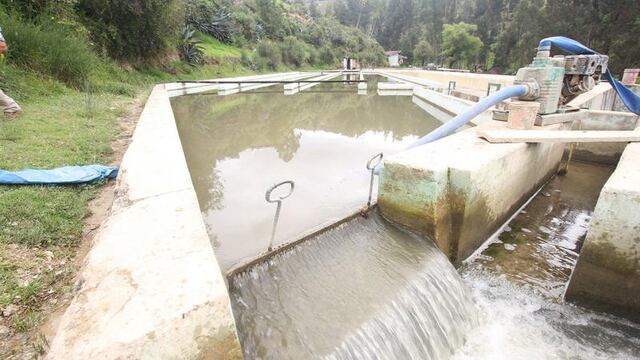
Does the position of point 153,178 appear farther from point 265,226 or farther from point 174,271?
point 174,271

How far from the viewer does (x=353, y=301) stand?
2.58 m

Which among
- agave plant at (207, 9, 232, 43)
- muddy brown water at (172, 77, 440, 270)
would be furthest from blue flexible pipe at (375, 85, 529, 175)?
agave plant at (207, 9, 232, 43)

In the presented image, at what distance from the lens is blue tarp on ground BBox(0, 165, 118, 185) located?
297 cm

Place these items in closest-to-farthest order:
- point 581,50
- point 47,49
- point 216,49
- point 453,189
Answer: point 453,189 < point 581,50 < point 47,49 < point 216,49

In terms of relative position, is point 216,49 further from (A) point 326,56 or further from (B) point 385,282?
(B) point 385,282

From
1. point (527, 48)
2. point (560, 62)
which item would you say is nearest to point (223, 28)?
point (527, 48)

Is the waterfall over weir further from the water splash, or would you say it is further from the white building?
the white building

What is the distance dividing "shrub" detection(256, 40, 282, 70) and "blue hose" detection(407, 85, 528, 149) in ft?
91.5

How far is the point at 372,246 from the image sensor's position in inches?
128

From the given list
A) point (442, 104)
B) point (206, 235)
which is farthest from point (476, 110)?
point (442, 104)

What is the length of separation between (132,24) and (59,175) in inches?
543

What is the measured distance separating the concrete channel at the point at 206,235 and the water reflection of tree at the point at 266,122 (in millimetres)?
999

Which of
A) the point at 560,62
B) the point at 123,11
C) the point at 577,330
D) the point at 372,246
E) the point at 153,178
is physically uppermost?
the point at 123,11

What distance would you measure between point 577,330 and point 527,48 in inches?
1370
